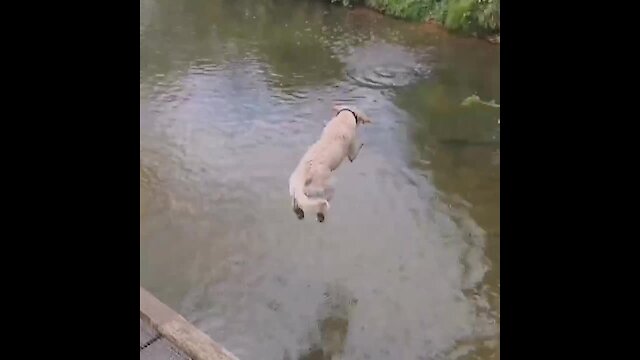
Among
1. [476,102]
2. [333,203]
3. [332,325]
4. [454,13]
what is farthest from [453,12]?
[332,325]

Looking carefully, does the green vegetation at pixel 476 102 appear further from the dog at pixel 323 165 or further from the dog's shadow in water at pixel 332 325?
the dog's shadow in water at pixel 332 325

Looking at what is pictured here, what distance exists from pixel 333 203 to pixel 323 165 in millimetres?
988

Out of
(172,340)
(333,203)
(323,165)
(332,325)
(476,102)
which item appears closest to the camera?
(172,340)

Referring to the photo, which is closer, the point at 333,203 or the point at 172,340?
A: the point at 172,340

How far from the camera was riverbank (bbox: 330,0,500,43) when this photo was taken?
32.6ft

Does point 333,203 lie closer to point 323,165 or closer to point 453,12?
point 323,165

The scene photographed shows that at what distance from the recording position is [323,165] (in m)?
4.64

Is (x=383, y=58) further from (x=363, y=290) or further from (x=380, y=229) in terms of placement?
(x=363, y=290)

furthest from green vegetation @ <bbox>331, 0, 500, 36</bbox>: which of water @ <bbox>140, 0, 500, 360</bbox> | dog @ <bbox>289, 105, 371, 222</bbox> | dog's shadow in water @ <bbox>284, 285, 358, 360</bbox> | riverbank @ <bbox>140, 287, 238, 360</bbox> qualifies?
riverbank @ <bbox>140, 287, 238, 360</bbox>

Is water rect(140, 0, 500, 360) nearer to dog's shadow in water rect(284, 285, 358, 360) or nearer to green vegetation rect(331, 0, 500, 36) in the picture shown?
dog's shadow in water rect(284, 285, 358, 360)

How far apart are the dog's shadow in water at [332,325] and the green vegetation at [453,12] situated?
6213 mm
